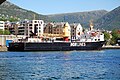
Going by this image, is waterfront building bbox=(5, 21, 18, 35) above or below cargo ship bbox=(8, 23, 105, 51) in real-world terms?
above

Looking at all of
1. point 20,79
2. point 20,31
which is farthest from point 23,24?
point 20,79

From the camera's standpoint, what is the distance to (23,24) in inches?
6698

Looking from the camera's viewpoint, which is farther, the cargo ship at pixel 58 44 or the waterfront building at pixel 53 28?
the waterfront building at pixel 53 28

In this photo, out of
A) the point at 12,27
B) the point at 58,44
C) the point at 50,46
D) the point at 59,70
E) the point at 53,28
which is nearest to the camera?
the point at 59,70

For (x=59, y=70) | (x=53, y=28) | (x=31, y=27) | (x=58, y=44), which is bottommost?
(x=59, y=70)

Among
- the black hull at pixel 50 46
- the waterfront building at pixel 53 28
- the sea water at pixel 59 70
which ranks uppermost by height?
the waterfront building at pixel 53 28

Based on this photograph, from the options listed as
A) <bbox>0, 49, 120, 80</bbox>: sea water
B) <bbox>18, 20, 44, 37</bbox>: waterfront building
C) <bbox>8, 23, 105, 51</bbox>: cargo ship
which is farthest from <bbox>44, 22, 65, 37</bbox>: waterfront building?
<bbox>0, 49, 120, 80</bbox>: sea water

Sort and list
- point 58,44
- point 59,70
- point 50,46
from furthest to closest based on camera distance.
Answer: point 58,44 < point 50,46 < point 59,70

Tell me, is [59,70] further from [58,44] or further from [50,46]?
[58,44]

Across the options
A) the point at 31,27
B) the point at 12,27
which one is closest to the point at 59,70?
the point at 31,27

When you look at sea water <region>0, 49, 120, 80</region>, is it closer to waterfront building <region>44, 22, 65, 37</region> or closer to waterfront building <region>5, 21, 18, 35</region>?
waterfront building <region>44, 22, 65, 37</region>

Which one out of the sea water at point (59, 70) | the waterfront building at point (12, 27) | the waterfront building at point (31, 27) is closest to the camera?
the sea water at point (59, 70)

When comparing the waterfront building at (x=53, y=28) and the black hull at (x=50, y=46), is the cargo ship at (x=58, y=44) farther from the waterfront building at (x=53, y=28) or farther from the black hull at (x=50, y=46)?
the waterfront building at (x=53, y=28)

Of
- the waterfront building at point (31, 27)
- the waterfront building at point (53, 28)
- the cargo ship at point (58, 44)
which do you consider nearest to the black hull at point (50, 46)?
the cargo ship at point (58, 44)
